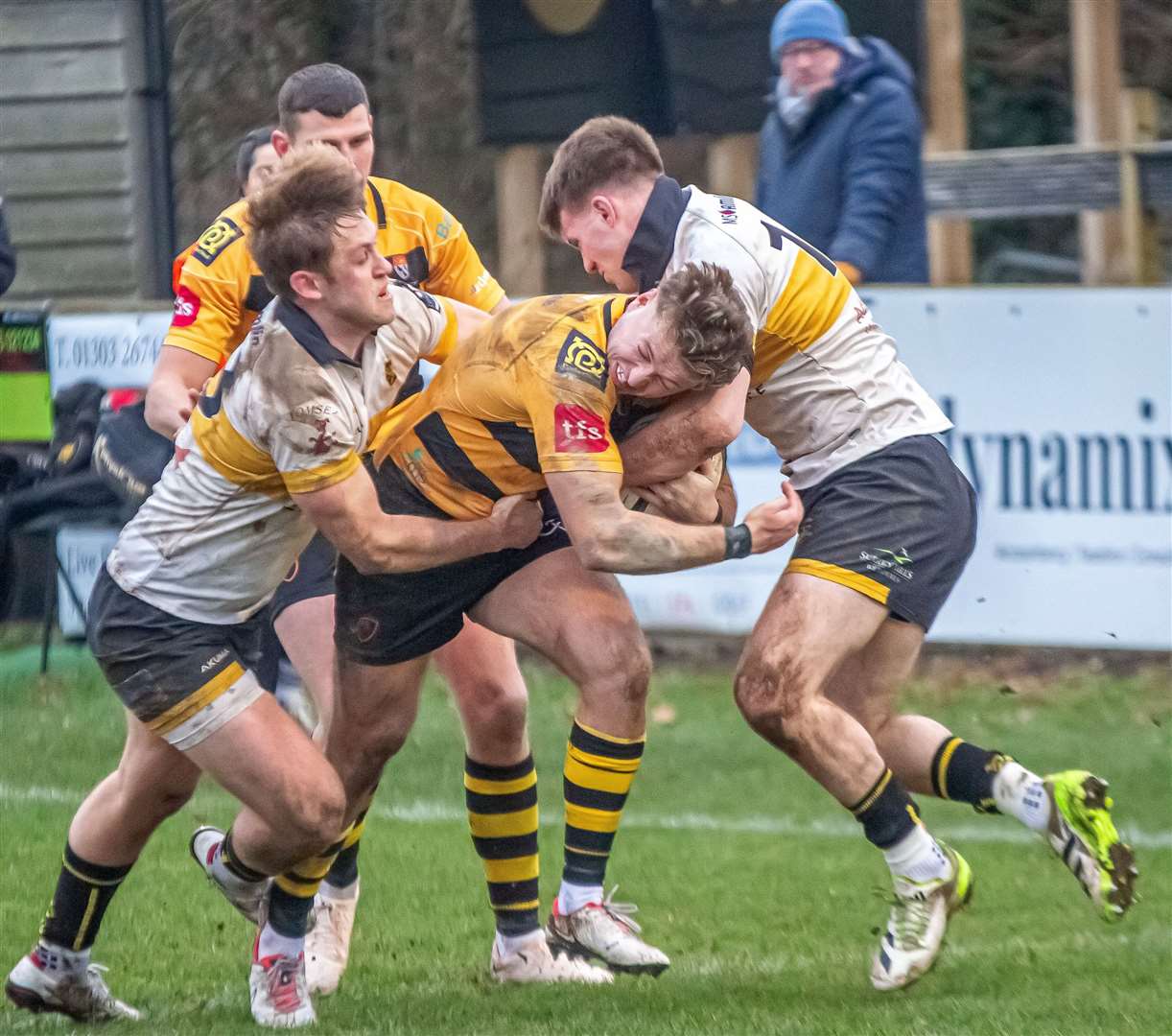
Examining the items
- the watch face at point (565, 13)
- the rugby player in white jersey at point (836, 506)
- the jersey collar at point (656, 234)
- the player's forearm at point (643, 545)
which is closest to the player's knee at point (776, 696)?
the rugby player in white jersey at point (836, 506)

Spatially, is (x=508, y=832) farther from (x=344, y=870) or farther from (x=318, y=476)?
(x=318, y=476)

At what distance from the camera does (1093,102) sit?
9703mm

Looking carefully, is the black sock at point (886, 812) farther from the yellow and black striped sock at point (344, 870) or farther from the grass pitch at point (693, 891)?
the yellow and black striped sock at point (344, 870)

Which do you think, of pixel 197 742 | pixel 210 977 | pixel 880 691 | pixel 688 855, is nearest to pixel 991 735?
pixel 688 855

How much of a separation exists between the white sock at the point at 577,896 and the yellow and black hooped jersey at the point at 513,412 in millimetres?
925

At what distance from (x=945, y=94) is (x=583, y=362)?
5350 millimetres

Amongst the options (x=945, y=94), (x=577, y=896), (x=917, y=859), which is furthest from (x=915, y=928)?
(x=945, y=94)

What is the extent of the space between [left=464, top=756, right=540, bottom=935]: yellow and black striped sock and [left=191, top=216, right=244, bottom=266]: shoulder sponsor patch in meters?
1.59

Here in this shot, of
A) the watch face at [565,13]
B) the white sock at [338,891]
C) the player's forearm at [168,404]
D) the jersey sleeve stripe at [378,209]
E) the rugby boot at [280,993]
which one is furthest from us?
the watch face at [565,13]

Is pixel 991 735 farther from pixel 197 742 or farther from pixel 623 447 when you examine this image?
pixel 197 742

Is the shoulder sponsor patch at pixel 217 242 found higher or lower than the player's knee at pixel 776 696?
higher

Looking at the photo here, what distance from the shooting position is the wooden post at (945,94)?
970 cm

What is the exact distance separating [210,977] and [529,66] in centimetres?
647

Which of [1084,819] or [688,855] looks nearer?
[1084,819]
